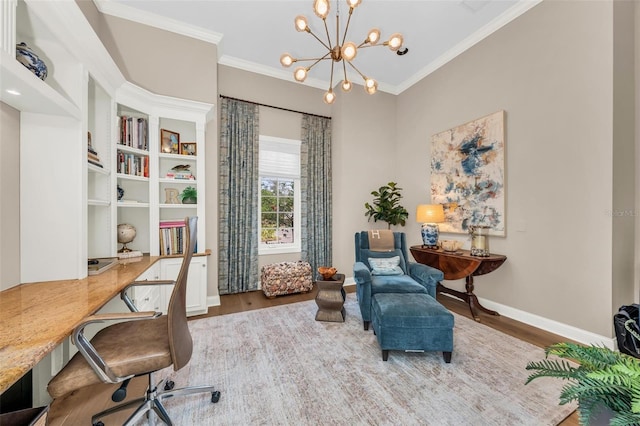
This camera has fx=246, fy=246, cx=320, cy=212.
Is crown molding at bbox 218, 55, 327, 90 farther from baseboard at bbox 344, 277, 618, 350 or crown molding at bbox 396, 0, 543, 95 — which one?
baseboard at bbox 344, 277, 618, 350

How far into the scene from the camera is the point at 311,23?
9.62 ft

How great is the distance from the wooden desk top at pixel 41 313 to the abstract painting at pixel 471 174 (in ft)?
11.8

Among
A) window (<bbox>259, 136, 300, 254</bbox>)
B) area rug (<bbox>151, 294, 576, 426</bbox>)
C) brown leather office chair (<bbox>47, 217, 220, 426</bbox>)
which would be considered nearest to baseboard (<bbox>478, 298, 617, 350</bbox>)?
area rug (<bbox>151, 294, 576, 426</bbox>)

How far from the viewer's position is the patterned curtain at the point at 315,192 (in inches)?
162

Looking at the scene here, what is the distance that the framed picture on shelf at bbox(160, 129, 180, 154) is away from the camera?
282cm

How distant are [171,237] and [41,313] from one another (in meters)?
1.71

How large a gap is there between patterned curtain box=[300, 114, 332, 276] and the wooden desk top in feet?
8.48

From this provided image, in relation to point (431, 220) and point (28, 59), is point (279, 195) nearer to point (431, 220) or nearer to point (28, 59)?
point (431, 220)

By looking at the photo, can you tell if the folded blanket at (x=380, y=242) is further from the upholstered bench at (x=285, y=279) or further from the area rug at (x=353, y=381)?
the upholstered bench at (x=285, y=279)

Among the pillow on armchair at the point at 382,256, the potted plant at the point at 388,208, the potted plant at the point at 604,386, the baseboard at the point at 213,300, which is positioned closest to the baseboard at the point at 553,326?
the pillow on armchair at the point at 382,256

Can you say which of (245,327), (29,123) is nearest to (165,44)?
(29,123)

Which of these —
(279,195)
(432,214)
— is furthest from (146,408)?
(432,214)

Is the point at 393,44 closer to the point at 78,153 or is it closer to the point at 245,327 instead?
the point at 78,153

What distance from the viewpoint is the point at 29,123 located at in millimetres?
1531
